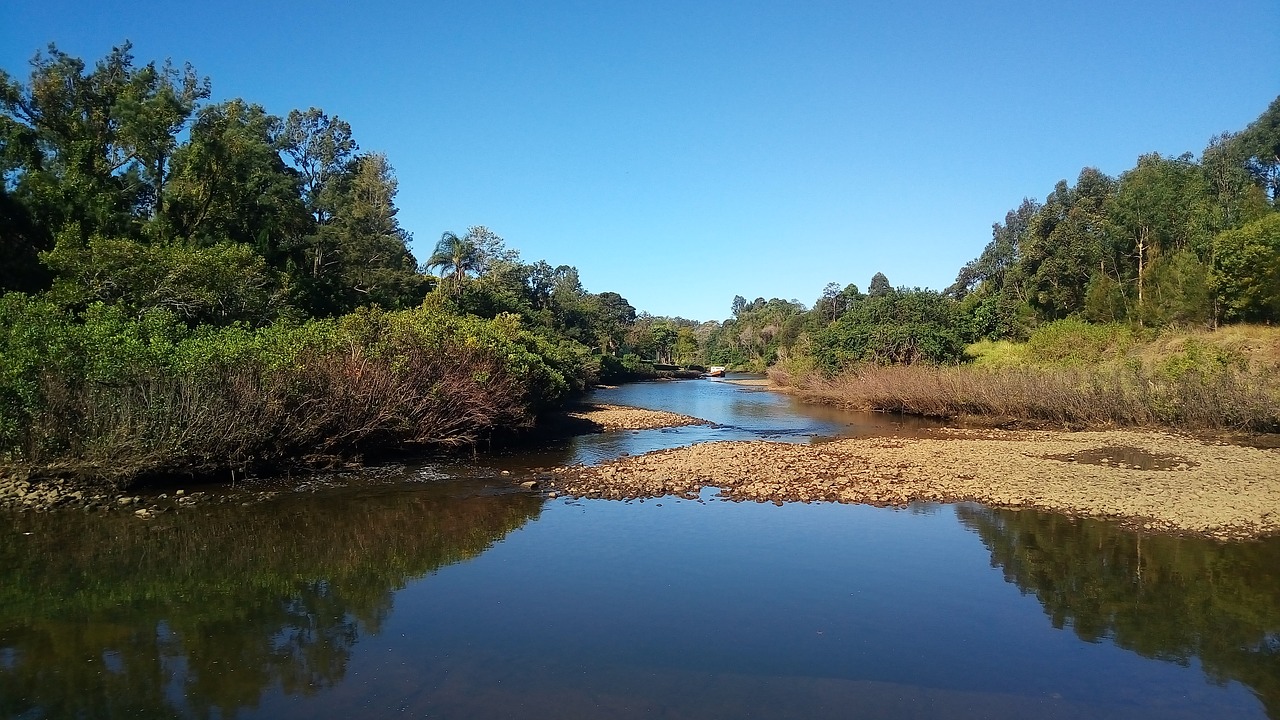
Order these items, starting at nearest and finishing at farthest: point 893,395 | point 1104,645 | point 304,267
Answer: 1. point 1104,645
2. point 893,395
3. point 304,267

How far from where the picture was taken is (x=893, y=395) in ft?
129

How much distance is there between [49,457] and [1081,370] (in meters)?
35.5

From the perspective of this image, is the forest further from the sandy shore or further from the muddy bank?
the muddy bank

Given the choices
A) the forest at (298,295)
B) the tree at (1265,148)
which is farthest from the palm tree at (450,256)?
the tree at (1265,148)

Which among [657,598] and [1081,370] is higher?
[1081,370]

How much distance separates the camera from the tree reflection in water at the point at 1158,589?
362 inches

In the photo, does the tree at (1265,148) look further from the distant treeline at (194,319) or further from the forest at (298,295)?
the distant treeline at (194,319)

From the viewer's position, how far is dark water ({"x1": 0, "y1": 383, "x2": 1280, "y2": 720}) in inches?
320

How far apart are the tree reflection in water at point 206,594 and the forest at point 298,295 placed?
8.75 feet

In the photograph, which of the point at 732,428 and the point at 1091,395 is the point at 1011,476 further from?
the point at 732,428

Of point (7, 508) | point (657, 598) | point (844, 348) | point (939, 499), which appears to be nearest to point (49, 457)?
point (7, 508)

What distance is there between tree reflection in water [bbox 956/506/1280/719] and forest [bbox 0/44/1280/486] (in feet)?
51.4

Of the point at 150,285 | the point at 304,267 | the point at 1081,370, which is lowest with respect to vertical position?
the point at 1081,370

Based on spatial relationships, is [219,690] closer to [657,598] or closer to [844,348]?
[657,598]
